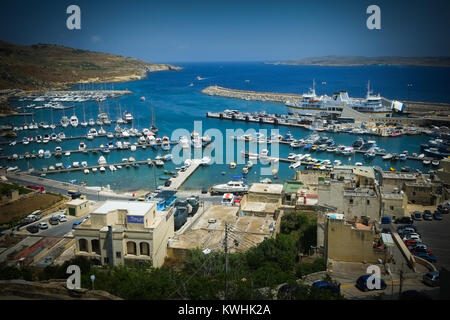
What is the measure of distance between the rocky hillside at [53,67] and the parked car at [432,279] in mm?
31764

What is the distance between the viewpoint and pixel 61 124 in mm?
31703

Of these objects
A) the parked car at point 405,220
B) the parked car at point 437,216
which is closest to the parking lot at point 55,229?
the parked car at point 405,220

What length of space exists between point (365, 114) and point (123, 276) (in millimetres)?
31984

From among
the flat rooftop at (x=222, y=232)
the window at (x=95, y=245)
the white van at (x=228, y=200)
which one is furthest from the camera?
the white van at (x=228, y=200)

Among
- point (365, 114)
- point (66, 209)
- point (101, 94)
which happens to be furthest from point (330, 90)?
point (66, 209)

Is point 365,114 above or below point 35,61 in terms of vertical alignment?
below

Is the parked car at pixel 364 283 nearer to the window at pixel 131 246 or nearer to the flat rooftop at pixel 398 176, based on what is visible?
the window at pixel 131 246

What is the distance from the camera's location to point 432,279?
7.19 metres

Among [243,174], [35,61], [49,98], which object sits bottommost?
[243,174]

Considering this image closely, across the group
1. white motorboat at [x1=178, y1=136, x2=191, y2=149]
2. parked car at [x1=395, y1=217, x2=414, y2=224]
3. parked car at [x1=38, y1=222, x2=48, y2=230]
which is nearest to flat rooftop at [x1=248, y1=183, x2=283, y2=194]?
parked car at [x1=395, y1=217, x2=414, y2=224]

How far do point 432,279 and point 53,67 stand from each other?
210 feet

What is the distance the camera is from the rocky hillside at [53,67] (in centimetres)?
4212

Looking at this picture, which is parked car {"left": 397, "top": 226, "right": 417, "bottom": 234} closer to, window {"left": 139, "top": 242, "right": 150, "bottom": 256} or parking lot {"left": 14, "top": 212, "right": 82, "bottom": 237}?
window {"left": 139, "top": 242, "right": 150, "bottom": 256}

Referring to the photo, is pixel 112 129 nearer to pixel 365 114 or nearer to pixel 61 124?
pixel 61 124
